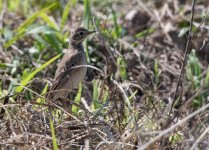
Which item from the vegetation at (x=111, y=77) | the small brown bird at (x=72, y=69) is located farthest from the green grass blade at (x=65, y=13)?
the small brown bird at (x=72, y=69)

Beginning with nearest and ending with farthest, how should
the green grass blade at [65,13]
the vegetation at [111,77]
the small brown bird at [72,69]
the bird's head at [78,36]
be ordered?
the vegetation at [111,77]
the small brown bird at [72,69]
the bird's head at [78,36]
the green grass blade at [65,13]

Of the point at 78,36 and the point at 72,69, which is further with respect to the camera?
the point at 78,36

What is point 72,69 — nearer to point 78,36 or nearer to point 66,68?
point 66,68

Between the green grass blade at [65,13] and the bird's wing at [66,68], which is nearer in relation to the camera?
the bird's wing at [66,68]

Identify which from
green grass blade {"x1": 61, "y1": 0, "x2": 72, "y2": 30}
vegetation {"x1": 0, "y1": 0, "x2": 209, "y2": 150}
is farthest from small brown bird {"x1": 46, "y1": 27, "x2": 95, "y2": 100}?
green grass blade {"x1": 61, "y1": 0, "x2": 72, "y2": 30}

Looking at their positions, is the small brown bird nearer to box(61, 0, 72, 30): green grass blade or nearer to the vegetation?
the vegetation

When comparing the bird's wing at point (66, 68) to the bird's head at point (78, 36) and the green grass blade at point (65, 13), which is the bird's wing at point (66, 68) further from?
the green grass blade at point (65, 13)

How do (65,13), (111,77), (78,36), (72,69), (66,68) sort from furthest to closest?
(65,13) < (78,36) < (66,68) < (72,69) < (111,77)

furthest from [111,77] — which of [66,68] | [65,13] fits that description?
[65,13]
